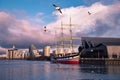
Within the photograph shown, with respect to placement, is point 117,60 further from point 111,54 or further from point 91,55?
point 91,55

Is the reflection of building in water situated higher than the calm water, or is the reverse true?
the reflection of building in water

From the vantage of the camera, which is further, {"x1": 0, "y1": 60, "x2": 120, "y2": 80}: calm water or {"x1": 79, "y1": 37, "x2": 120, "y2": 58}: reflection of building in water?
{"x1": 79, "y1": 37, "x2": 120, "y2": 58}: reflection of building in water

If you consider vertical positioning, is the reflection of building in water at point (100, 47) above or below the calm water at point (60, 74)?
above

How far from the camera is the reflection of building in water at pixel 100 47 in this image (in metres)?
162

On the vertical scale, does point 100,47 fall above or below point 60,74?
above

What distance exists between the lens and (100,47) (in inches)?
6649

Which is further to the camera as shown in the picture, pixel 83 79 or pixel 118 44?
pixel 118 44

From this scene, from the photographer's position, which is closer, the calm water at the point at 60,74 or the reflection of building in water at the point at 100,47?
the calm water at the point at 60,74

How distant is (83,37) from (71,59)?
1519 inches

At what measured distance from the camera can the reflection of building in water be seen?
16194 centimetres

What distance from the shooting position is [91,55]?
177125 mm

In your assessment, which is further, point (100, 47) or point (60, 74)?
point (100, 47)

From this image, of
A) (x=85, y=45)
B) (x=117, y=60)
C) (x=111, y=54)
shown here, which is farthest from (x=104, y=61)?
(x=85, y=45)

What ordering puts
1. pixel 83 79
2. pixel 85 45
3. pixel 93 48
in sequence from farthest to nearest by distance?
pixel 85 45 → pixel 93 48 → pixel 83 79
